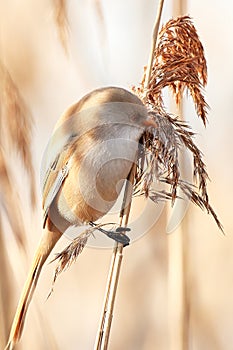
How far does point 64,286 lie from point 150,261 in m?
0.16

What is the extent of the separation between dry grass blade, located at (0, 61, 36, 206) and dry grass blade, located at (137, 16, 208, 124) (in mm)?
218

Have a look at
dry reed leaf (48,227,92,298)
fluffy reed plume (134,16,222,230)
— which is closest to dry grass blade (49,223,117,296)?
dry reed leaf (48,227,92,298)

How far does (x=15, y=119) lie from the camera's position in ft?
3.27

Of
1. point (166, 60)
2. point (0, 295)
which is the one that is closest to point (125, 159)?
point (166, 60)

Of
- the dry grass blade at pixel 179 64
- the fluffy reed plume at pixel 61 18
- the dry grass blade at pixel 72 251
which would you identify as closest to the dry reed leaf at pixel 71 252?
the dry grass blade at pixel 72 251

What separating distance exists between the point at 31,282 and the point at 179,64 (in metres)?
0.43

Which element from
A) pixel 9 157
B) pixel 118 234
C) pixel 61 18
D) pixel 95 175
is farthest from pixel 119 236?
pixel 61 18

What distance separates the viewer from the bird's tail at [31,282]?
91 centimetres

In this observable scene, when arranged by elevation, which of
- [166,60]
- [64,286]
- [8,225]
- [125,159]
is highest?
[166,60]

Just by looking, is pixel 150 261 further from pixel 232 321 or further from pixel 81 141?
pixel 81 141

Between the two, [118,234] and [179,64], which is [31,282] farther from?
[179,64]

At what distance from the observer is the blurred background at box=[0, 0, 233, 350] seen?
0.98 m

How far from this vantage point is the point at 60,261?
95 cm

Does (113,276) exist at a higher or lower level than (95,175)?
lower
